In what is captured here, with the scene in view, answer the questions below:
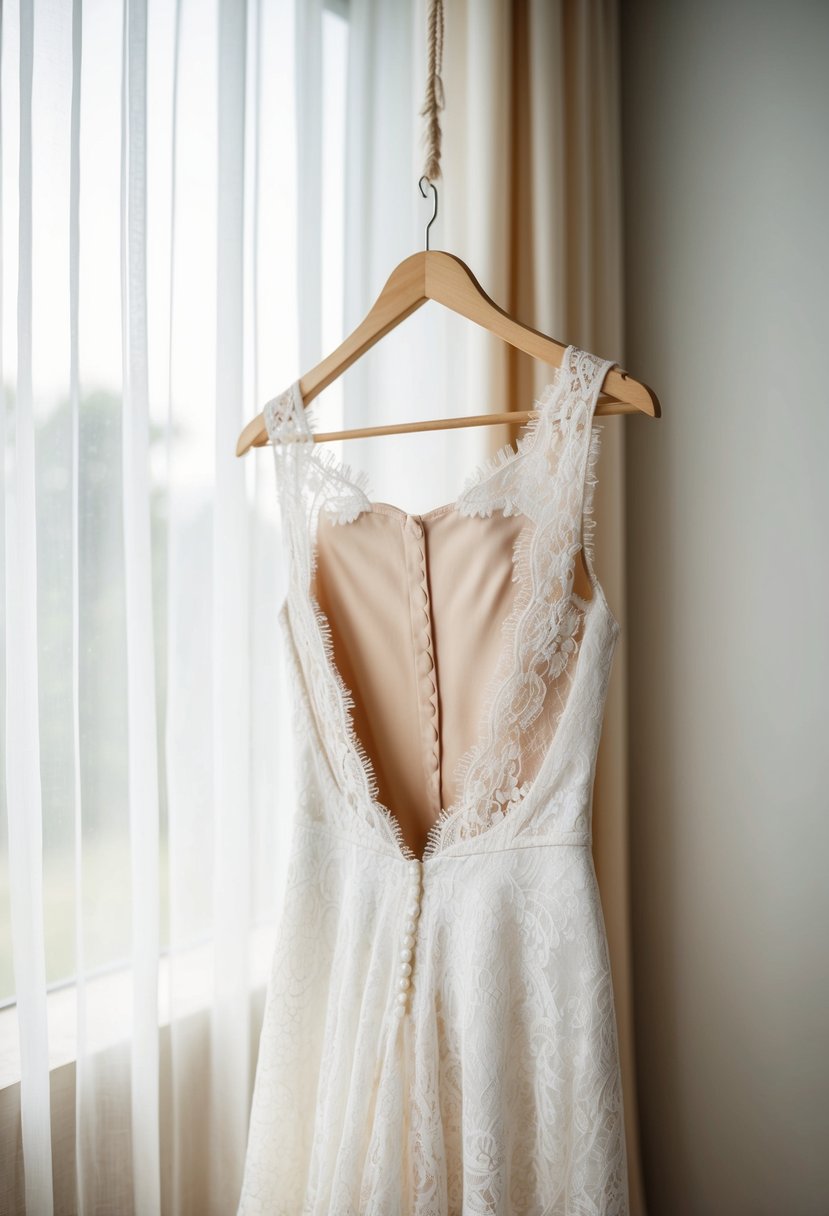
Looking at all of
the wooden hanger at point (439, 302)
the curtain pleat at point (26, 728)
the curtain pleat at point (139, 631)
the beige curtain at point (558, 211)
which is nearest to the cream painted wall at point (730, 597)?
the beige curtain at point (558, 211)

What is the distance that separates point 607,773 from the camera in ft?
4.64

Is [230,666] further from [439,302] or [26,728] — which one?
[439,302]

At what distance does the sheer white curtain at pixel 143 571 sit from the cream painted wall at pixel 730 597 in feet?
2.20

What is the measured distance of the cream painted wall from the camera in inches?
51.8

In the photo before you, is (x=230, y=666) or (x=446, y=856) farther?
(x=230, y=666)

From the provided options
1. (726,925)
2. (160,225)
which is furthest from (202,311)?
(726,925)

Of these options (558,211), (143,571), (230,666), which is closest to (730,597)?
(558,211)

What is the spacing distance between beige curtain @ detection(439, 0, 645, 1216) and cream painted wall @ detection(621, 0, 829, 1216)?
80mm

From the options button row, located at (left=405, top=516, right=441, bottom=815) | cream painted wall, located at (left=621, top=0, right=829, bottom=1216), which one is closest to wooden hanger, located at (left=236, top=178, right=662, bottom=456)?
button row, located at (left=405, top=516, right=441, bottom=815)

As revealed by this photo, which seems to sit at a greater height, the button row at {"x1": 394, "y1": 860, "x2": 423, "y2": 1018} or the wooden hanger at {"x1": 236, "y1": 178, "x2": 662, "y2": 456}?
the wooden hanger at {"x1": 236, "y1": 178, "x2": 662, "y2": 456}

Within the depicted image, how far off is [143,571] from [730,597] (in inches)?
38.9

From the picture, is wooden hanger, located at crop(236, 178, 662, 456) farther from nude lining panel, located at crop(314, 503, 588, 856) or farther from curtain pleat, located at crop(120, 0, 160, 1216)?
curtain pleat, located at crop(120, 0, 160, 1216)

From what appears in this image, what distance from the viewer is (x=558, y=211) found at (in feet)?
4.43

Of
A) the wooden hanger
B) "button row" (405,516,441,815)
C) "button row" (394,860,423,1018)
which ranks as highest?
the wooden hanger
